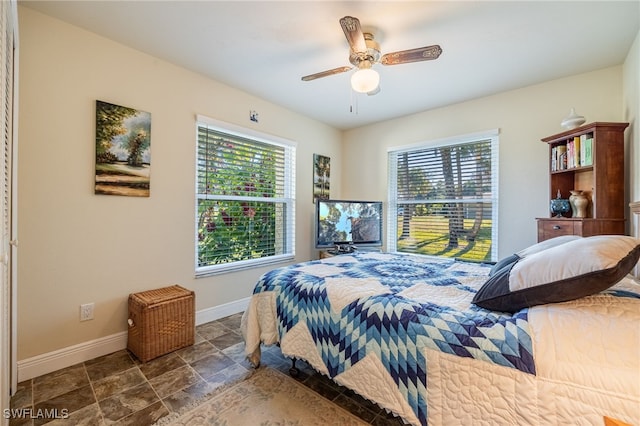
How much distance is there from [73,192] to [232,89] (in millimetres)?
1785

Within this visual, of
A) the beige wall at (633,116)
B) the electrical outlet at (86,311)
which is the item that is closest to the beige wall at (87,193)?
the electrical outlet at (86,311)

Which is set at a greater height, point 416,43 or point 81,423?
point 416,43

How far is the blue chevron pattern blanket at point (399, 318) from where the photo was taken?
3.39 feet

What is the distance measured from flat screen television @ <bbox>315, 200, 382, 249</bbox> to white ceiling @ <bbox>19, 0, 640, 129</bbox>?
1499 mm

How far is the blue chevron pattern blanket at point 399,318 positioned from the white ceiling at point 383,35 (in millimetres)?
1778

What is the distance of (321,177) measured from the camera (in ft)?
13.4

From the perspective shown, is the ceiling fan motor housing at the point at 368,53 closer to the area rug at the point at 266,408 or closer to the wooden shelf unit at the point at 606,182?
the wooden shelf unit at the point at 606,182

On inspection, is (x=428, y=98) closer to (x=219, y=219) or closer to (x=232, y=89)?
(x=232, y=89)

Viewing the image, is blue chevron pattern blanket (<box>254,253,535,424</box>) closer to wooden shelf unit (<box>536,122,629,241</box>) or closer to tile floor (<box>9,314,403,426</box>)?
tile floor (<box>9,314,403,426</box>)

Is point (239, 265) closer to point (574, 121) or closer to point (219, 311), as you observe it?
point (219, 311)

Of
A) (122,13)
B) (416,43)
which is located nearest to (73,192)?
(122,13)

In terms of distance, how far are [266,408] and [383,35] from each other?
266 centimetres

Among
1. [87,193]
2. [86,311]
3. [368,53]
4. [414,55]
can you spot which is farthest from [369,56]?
[86,311]

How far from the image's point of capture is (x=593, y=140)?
7.22ft
